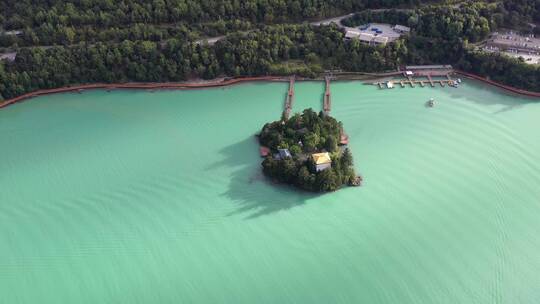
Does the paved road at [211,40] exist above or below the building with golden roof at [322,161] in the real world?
above

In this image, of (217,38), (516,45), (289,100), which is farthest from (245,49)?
(516,45)

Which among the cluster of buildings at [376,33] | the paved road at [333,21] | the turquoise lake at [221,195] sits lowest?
the turquoise lake at [221,195]

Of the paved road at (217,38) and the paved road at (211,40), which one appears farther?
the paved road at (211,40)

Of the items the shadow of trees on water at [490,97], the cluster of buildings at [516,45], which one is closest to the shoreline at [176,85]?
the shadow of trees on water at [490,97]

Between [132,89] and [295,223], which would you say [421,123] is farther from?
→ [132,89]

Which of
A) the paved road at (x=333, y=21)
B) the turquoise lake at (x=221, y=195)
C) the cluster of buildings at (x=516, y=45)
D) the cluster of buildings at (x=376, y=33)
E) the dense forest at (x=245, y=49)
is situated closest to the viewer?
the turquoise lake at (x=221, y=195)

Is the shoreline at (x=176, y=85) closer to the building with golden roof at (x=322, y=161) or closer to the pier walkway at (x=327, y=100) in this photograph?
the pier walkway at (x=327, y=100)

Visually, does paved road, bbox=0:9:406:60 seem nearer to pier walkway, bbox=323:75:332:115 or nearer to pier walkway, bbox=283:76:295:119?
pier walkway, bbox=323:75:332:115
